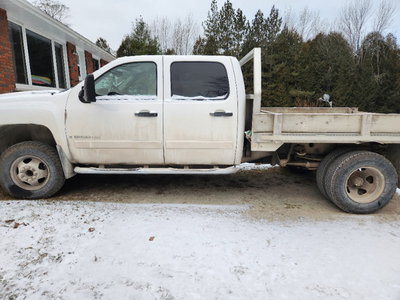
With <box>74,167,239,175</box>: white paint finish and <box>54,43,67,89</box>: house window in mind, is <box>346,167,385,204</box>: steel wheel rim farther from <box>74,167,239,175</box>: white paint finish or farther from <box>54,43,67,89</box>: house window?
<box>54,43,67,89</box>: house window

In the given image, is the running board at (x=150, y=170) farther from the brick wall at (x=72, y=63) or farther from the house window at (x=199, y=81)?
the brick wall at (x=72, y=63)

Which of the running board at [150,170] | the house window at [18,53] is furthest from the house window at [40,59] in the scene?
the running board at [150,170]

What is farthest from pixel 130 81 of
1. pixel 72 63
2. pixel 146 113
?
pixel 72 63

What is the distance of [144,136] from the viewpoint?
366 cm

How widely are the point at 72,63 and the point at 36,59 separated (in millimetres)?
2330

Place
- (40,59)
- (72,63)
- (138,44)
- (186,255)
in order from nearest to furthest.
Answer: (186,255), (40,59), (72,63), (138,44)

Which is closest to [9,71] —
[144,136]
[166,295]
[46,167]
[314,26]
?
[46,167]

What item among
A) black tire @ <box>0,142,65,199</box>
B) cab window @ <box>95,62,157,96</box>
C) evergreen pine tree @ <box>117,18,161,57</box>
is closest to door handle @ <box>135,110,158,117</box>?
cab window @ <box>95,62,157,96</box>

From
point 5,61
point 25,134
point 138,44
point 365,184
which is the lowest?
point 365,184

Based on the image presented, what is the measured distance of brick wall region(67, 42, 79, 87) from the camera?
1084 centimetres

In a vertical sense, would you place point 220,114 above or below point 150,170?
above

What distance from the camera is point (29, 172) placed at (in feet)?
12.4

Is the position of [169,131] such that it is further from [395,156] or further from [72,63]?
[72,63]

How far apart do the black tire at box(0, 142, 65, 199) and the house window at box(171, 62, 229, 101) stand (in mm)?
1939
